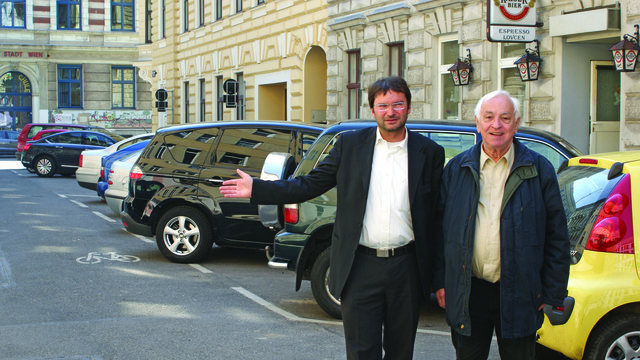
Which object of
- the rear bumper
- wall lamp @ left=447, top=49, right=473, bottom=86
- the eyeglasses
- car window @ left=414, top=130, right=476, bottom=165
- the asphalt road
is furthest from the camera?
wall lamp @ left=447, top=49, right=473, bottom=86

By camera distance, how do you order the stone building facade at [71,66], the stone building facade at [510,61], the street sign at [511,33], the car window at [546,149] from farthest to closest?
the stone building facade at [71,66] → the street sign at [511,33] → the stone building facade at [510,61] → the car window at [546,149]

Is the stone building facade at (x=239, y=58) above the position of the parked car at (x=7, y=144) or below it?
above

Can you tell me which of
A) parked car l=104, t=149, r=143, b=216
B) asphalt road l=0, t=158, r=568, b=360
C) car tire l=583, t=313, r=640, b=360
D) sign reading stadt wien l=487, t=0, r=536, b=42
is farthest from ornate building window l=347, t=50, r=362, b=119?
car tire l=583, t=313, r=640, b=360

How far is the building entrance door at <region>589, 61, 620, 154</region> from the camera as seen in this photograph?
1344cm

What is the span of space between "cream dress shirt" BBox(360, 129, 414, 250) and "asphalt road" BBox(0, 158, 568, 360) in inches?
80.9

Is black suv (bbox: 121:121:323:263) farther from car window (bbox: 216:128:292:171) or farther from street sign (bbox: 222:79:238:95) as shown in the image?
street sign (bbox: 222:79:238:95)

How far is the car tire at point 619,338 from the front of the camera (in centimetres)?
431

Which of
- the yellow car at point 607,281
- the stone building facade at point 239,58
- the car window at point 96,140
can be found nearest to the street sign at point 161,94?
the stone building facade at point 239,58

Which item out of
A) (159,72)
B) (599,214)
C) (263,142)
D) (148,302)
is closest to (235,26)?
(159,72)

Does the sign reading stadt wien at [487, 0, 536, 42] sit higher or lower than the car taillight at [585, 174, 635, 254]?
higher

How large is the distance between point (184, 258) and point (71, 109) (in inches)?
1651

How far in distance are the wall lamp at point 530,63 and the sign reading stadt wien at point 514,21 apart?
62cm

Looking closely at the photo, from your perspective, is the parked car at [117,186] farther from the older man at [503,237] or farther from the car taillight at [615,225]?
the older man at [503,237]

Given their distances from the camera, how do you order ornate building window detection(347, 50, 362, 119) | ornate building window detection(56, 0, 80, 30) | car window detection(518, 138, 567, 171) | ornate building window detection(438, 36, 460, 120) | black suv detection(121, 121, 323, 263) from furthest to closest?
ornate building window detection(56, 0, 80, 30) → ornate building window detection(347, 50, 362, 119) → ornate building window detection(438, 36, 460, 120) → black suv detection(121, 121, 323, 263) → car window detection(518, 138, 567, 171)
